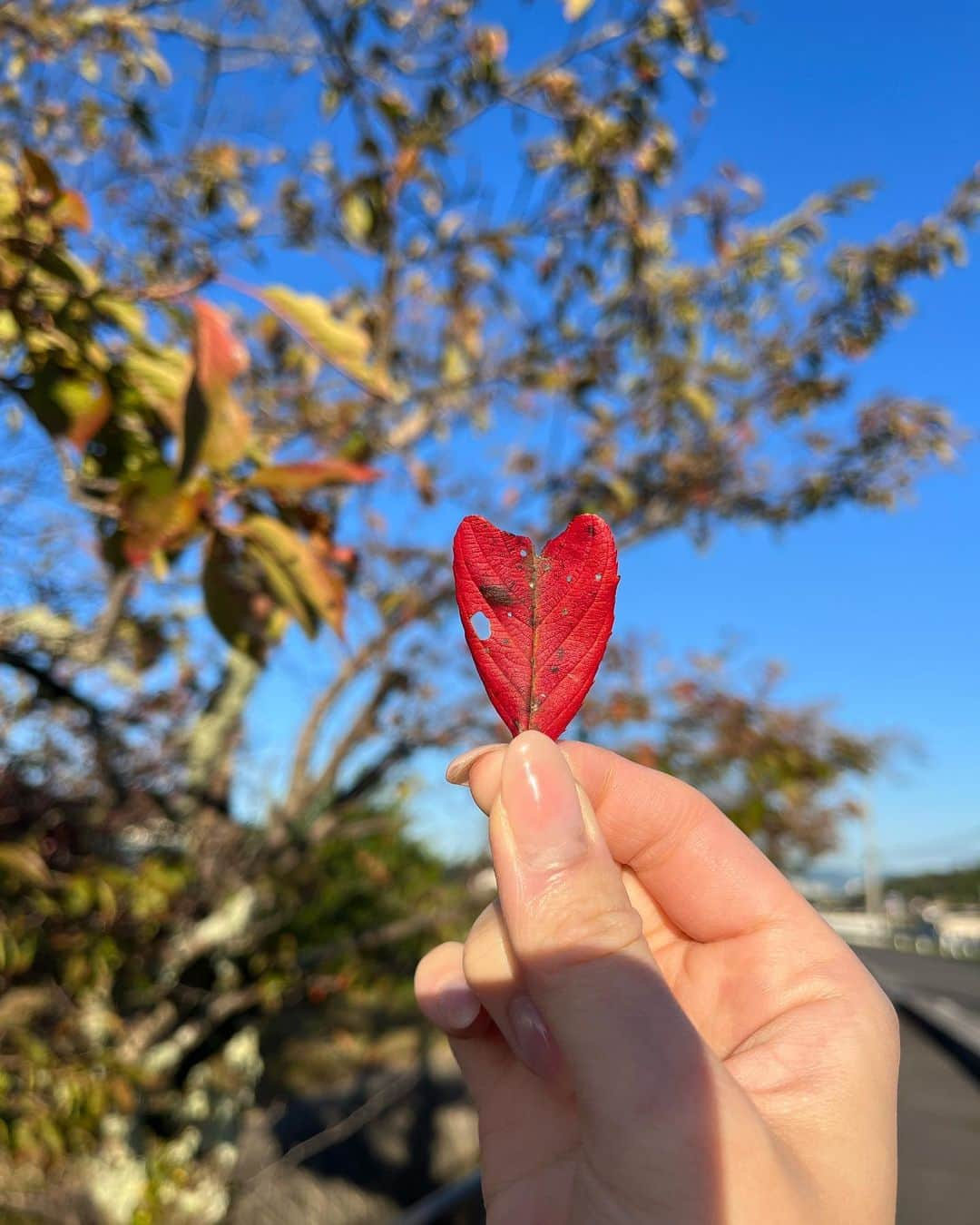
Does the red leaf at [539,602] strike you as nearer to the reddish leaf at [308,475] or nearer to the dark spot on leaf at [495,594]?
the dark spot on leaf at [495,594]

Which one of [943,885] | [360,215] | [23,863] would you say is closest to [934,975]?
[360,215]

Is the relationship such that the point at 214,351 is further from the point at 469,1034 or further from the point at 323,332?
the point at 469,1034

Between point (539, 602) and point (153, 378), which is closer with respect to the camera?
point (539, 602)

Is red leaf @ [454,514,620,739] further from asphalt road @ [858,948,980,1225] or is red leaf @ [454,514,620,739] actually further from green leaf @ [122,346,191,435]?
asphalt road @ [858,948,980,1225]

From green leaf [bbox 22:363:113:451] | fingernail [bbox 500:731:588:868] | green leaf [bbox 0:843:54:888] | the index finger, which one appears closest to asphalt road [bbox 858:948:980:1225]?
the index finger

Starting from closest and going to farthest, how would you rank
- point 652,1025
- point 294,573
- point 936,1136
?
point 652,1025
point 294,573
point 936,1136

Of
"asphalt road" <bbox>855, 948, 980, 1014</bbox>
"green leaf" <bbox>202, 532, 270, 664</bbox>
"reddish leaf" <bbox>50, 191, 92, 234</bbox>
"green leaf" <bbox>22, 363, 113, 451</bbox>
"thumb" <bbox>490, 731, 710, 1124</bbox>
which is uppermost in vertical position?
"reddish leaf" <bbox>50, 191, 92, 234</bbox>

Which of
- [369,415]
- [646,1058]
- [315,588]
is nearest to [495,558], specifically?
[646,1058]
